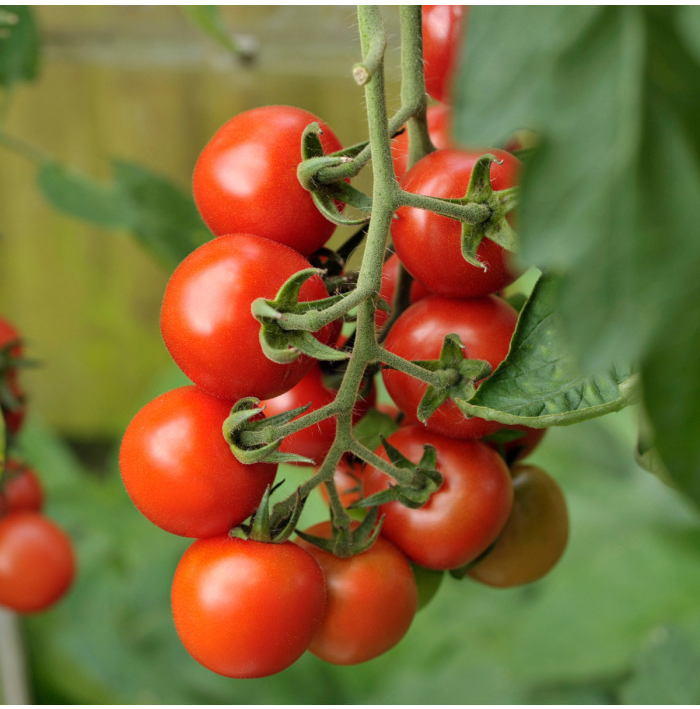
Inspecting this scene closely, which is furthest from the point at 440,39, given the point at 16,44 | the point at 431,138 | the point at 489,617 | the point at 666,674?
the point at 489,617

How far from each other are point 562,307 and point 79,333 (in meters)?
1.63

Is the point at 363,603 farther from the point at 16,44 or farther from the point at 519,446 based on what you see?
the point at 16,44

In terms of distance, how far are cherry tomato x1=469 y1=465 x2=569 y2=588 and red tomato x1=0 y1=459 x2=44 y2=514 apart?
427 mm

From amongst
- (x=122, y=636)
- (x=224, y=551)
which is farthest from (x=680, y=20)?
(x=122, y=636)

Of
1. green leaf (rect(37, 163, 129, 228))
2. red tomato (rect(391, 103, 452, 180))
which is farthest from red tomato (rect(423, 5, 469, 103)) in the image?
green leaf (rect(37, 163, 129, 228))

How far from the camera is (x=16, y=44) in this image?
0.68 meters

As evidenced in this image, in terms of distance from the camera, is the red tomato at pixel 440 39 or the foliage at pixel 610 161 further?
the red tomato at pixel 440 39

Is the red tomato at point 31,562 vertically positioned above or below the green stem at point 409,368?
below

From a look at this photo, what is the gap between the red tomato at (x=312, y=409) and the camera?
1.18 feet

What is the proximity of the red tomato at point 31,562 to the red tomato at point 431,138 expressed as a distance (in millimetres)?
480

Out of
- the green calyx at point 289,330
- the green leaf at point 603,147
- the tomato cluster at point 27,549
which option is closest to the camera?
the green leaf at point 603,147

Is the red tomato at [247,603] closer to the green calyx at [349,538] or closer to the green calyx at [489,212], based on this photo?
the green calyx at [349,538]

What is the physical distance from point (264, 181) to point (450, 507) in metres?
0.17

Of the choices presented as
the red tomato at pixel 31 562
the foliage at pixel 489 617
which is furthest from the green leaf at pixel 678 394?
the foliage at pixel 489 617
